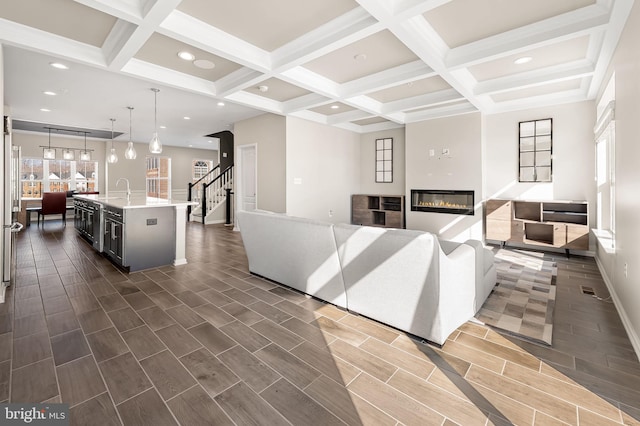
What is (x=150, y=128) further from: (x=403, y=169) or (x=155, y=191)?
(x=403, y=169)

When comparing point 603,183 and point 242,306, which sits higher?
point 603,183

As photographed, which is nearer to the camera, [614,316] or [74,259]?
[614,316]

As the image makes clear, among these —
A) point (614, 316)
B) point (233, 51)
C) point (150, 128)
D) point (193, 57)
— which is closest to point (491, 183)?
point (614, 316)

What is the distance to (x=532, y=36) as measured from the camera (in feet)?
10.7

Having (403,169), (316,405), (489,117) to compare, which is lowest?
(316,405)

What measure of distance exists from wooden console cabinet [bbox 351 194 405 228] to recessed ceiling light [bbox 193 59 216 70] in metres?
4.90

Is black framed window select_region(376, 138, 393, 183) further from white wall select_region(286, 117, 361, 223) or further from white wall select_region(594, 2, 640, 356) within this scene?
white wall select_region(594, 2, 640, 356)

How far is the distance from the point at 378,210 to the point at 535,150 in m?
3.53

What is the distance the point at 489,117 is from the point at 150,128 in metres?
8.65

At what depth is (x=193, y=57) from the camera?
4023 mm

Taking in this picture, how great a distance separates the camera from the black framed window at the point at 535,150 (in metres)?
5.46

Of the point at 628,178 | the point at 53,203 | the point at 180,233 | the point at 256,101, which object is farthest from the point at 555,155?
the point at 53,203

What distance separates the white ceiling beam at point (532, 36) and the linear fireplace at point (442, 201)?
3.14m

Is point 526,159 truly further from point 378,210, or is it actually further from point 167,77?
point 167,77
